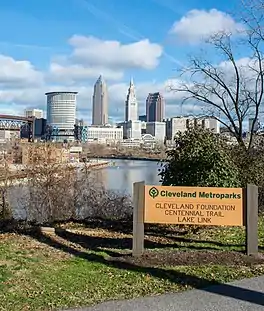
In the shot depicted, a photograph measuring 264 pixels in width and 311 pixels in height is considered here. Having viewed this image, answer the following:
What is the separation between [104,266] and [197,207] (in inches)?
78.6

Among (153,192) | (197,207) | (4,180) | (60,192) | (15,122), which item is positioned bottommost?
(60,192)

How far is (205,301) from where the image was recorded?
213 inches

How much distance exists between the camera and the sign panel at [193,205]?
8008 millimetres

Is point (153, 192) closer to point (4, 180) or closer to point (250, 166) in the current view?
point (250, 166)

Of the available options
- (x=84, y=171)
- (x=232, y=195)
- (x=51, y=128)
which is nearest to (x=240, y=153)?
(x=232, y=195)

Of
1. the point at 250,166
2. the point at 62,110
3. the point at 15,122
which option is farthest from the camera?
the point at 62,110

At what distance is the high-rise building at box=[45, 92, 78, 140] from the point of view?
99262 millimetres

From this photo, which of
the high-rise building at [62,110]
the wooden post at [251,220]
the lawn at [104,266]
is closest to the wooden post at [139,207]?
the lawn at [104,266]

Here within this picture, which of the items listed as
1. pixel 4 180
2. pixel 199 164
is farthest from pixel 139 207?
pixel 4 180

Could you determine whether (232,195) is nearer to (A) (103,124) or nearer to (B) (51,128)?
(B) (51,128)

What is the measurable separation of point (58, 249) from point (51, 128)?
79.9 m

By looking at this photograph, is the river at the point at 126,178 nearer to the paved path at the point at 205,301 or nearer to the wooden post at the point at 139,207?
the wooden post at the point at 139,207

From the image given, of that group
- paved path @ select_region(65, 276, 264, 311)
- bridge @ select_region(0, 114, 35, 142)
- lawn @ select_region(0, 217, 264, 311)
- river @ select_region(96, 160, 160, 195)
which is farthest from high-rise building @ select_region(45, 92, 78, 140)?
paved path @ select_region(65, 276, 264, 311)

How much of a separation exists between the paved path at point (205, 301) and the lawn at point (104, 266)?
0.76 ft
